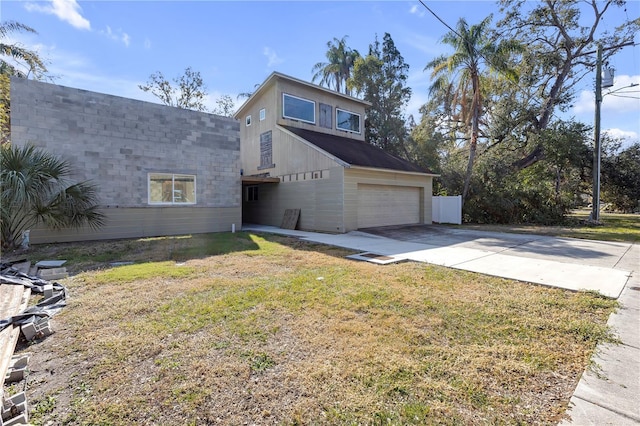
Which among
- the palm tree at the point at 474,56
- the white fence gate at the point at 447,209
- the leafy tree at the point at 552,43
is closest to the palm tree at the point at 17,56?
the palm tree at the point at 474,56

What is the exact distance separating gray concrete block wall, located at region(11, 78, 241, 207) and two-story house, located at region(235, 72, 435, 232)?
2.06 meters

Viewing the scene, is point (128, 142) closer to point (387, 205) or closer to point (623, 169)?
point (387, 205)

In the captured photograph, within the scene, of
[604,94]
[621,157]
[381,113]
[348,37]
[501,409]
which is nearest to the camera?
[501,409]

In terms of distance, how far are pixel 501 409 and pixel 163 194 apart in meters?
12.0

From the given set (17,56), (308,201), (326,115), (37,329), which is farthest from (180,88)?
(37,329)

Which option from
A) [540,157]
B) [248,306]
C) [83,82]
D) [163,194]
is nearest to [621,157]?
[540,157]

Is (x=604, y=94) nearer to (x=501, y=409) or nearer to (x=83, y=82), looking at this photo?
(x=501, y=409)

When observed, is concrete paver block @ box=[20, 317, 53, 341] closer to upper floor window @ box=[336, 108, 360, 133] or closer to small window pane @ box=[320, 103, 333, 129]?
small window pane @ box=[320, 103, 333, 129]

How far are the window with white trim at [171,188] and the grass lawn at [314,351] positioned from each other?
6485 mm

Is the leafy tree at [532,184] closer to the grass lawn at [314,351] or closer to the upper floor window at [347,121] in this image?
the upper floor window at [347,121]

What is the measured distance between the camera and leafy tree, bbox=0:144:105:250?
302 inches

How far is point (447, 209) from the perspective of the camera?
53.9ft

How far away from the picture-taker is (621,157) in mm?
17875

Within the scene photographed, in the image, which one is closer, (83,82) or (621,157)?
(83,82)
